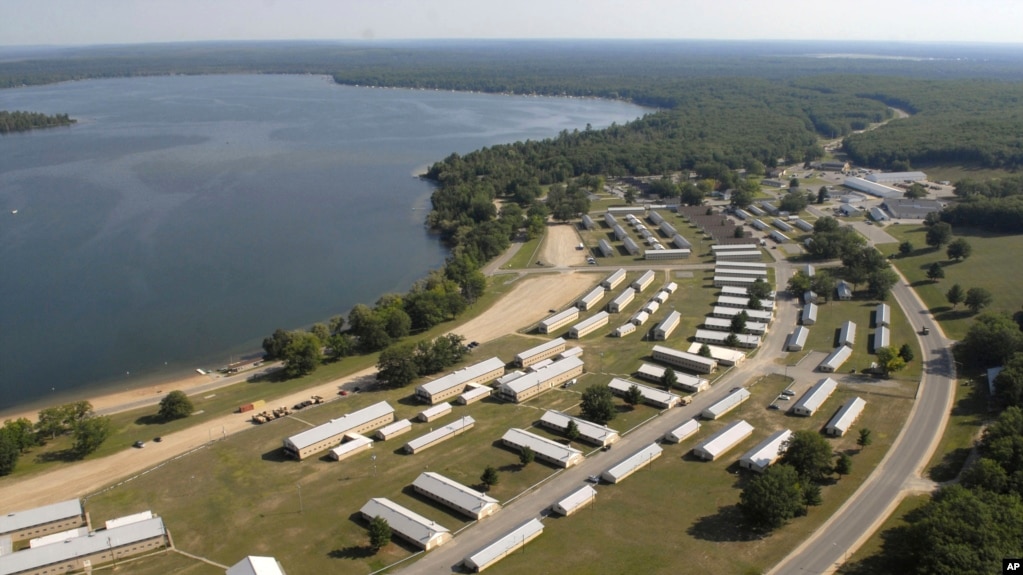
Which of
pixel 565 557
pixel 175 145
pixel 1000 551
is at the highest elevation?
pixel 175 145

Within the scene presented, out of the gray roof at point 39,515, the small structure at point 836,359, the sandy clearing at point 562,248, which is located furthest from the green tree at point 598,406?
the sandy clearing at point 562,248

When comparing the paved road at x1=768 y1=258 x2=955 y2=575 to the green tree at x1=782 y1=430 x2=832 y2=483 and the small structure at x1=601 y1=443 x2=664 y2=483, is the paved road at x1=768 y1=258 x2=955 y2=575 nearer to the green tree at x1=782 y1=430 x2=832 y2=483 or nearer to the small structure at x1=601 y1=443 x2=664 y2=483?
the green tree at x1=782 y1=430 x2=832 y2=483

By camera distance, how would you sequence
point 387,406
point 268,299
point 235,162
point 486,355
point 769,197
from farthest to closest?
point 235,162 < point 769,197 < point 268,299 < point 486,355 < point 387,406

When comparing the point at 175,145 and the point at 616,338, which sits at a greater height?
the point at 175,145

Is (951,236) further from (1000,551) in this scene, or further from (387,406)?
(387,406)

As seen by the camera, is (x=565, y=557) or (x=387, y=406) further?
(x=387, y=406)

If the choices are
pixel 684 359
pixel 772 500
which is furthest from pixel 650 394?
pixel 772 500

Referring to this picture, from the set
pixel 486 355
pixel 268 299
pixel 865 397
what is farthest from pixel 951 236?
pixel 268 299

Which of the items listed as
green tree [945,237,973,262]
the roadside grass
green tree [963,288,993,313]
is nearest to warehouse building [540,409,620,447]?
the roadside grass

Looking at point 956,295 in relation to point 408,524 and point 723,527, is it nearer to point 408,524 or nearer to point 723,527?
point 723,527
